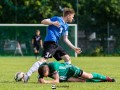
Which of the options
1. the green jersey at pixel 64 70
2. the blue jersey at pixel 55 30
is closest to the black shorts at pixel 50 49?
the blue jersey at pixel 55 30

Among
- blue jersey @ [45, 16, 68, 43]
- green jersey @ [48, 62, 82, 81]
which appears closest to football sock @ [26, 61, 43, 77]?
green jersey @ [48, 62, 82, 81]

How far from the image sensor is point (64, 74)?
12.1 metres

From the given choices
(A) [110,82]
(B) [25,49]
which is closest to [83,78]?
(A) [110,82]

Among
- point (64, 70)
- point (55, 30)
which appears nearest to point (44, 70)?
point (64, 70)

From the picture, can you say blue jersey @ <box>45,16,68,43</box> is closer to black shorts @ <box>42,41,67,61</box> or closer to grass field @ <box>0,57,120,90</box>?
black shorts @ <box>42,41,67,61</box>

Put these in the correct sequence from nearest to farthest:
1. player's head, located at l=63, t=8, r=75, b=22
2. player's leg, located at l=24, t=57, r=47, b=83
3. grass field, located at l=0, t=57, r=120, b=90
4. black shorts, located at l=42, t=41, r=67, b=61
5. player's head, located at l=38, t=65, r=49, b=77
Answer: grass field, located at l=0, t=57, r=120, b=90 → player's head, located at l=38, t=65, r=49, b=77 → player's leg, located at l=24, t=57, r=47, b=83 → black shorts, located at l=42, t=41, r=67, b=61 → player's head, located at l=63, t=8, r=75, b=22

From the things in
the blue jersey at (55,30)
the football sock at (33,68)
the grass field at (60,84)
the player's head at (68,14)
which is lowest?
the grass field at (60,84)

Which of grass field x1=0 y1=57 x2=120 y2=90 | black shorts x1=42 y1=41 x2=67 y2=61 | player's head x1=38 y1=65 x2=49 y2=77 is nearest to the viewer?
grass field x1=0 y1=57 x2=120 y2=90

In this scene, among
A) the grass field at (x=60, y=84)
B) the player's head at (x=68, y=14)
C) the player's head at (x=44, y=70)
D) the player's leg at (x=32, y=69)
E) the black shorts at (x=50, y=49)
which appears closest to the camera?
the grass field at (x=60, y=84)

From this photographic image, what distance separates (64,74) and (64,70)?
0.14 metres

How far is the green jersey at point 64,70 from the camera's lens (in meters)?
11.9

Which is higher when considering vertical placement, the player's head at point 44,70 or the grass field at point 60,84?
the player's head at point 44,70

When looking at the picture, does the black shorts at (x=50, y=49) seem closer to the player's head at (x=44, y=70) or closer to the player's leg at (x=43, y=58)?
the player's leg at (x=43, y=58)

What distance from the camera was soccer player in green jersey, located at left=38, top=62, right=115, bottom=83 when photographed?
1177 cm
